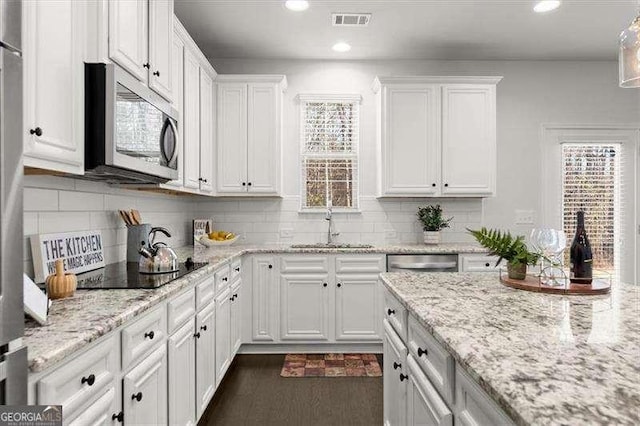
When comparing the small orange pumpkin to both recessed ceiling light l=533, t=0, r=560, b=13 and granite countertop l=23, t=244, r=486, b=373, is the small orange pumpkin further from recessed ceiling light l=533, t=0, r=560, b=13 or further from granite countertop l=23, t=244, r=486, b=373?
recessed ceiling light l=533, t=0, r=560, b=13

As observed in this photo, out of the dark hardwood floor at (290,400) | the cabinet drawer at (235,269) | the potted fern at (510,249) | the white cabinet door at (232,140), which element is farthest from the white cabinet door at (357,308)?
the potted fern at (510,249)

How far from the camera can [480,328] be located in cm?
112

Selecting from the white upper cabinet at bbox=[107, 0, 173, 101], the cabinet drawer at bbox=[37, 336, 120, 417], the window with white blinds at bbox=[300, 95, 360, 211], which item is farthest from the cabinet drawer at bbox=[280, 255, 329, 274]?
the cabinet drawer at bbox=[37, 336, 120, 417]

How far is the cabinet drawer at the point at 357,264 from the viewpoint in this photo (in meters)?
3.67

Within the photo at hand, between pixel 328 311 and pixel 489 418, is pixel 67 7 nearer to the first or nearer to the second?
pixel 489 418

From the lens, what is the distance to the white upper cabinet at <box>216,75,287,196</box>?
3938 millimetres

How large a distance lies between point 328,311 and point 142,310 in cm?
238

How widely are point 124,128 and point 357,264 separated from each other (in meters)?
2.32

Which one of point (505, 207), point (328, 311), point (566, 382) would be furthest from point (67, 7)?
point (505, 207)

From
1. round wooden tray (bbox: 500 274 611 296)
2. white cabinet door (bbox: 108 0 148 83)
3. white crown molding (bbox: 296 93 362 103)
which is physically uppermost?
white crown molding (bbox: 296 93 362 103)

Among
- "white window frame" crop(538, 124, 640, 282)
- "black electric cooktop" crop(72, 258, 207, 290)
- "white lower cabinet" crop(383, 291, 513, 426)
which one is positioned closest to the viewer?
"white lower cabinet" crop(383, 291, 513, 426)

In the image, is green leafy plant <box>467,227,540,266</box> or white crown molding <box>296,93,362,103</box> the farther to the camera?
white crown molding <box>296,93,362,103</box>

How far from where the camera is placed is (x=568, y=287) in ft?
5.32

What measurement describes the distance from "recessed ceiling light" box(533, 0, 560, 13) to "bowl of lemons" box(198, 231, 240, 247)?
3105 mm
